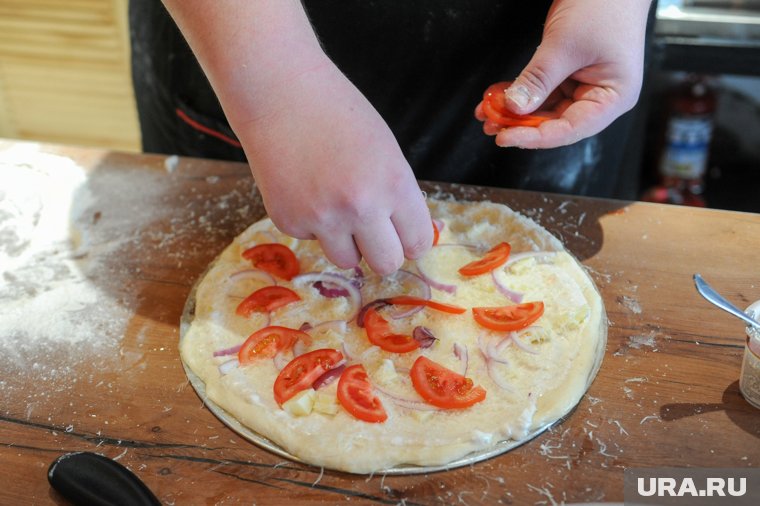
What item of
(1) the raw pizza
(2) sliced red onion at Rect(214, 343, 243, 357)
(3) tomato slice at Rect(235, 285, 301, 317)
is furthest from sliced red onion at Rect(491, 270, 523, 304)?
(2) sliced red onion at Rect(214, 343, 243, 357)

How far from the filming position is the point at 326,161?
1.32 m

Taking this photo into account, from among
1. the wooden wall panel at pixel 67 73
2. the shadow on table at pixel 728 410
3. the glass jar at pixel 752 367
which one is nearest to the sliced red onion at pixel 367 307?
the shadow on table at pixel 728 410

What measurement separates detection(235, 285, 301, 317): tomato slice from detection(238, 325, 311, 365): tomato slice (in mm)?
87

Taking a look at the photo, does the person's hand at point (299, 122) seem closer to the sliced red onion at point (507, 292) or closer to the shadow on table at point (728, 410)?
the sliced red onion at point (507, 292)

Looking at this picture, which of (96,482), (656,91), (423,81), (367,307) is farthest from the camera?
(656,91)

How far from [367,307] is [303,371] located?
0.73 feet

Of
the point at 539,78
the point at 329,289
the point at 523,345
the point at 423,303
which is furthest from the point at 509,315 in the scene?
the point at 539,78

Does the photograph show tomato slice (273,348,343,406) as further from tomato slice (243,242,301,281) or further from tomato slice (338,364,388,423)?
tomato slice (243,242,301,281)

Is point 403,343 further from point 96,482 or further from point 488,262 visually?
point 96,482

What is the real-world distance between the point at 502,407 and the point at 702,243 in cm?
74

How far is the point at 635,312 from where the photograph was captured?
1.65 metres

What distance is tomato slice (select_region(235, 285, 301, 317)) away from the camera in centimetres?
166

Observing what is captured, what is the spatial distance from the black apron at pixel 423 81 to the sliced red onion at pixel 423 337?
0.70 m

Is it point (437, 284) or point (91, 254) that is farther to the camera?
point (91, 254)
